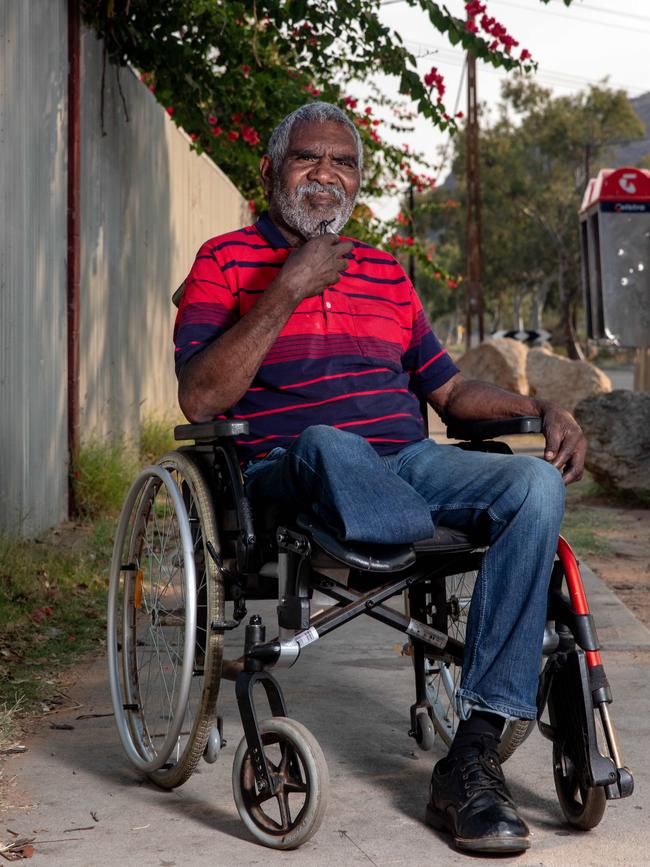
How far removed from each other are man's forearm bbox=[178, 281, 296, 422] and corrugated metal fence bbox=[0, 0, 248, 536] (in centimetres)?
271

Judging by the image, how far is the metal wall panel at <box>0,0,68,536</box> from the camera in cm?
569

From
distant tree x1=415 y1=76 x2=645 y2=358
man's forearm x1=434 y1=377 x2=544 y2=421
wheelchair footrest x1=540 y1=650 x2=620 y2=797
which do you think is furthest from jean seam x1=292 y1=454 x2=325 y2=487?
distant tree x1=415 y1=76 x2=645 y2=358

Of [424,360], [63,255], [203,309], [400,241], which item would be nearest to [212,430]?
[203,309]

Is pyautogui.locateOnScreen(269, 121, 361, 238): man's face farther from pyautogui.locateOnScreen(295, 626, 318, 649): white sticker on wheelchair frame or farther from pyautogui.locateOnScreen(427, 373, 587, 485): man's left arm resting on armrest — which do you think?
pyautogui.locateOnScreen(295, 626, 318, 649): white sticker on wheelchair frame

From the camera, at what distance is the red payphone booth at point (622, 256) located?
35.5 feet

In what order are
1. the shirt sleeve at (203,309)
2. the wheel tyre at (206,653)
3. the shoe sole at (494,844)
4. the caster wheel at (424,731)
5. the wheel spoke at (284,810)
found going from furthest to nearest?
the caster wheel at (424,731) → the shirt sleeve at (203,309) → the wheel tyre at (206,653) → the wheel spoke at (284,810) → the shoe sole at (494,844)

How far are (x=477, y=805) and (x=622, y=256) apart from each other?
8.85m

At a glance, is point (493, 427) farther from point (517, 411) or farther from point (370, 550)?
point (370, 550)

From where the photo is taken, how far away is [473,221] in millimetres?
30719

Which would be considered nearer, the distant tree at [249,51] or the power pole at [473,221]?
the distant tree at [249,51]

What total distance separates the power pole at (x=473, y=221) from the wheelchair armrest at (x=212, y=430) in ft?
83.7

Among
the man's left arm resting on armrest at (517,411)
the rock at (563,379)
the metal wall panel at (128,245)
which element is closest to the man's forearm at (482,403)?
the man's left arm resting on armrest at (517,411)

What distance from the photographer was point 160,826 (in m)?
2.88

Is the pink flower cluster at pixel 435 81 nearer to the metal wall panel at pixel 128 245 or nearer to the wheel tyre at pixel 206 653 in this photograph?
the metal wall panel at pixel 128 245
